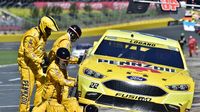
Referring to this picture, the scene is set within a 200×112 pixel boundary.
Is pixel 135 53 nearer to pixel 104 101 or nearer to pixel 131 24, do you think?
pixel 104 101

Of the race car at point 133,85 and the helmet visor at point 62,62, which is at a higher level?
the helmet visor at point 62,62

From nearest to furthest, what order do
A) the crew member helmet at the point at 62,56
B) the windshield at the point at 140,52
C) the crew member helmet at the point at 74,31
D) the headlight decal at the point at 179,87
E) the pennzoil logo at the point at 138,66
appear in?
the crew member helmet at the point at 62,56, the crew member helmet at the point at 74,31, the headlight decal at the point at 179,87, the pennzoil logo at the point at 138,66, the windshield at the point at 140,52

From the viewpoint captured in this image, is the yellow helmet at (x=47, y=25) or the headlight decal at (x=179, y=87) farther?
the headlight decal at (x=179, y=87)

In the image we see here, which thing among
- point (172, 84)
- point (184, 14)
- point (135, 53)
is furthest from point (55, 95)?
point (184, 14)

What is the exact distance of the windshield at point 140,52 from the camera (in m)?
10.6

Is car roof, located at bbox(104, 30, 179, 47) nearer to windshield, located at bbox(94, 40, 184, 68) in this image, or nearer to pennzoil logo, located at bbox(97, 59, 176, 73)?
windshield, located at bbox(94, 40, 184, 68)

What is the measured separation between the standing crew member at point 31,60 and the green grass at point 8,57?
19.4m

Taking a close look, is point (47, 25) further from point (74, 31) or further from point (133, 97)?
point (133, 97)

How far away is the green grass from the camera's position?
96.3ft

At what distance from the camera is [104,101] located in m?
9.31

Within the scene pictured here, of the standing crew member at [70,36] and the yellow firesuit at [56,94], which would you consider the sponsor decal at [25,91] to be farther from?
the yellow firesuit at [56,94]

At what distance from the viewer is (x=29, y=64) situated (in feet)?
30.3

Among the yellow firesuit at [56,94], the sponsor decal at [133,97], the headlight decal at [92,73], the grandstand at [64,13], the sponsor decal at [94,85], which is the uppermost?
the yellow firesuit at [56,94]

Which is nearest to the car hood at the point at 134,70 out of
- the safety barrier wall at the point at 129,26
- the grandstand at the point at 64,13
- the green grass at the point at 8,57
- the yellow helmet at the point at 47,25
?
the yellow helmet at the point at 47,25
